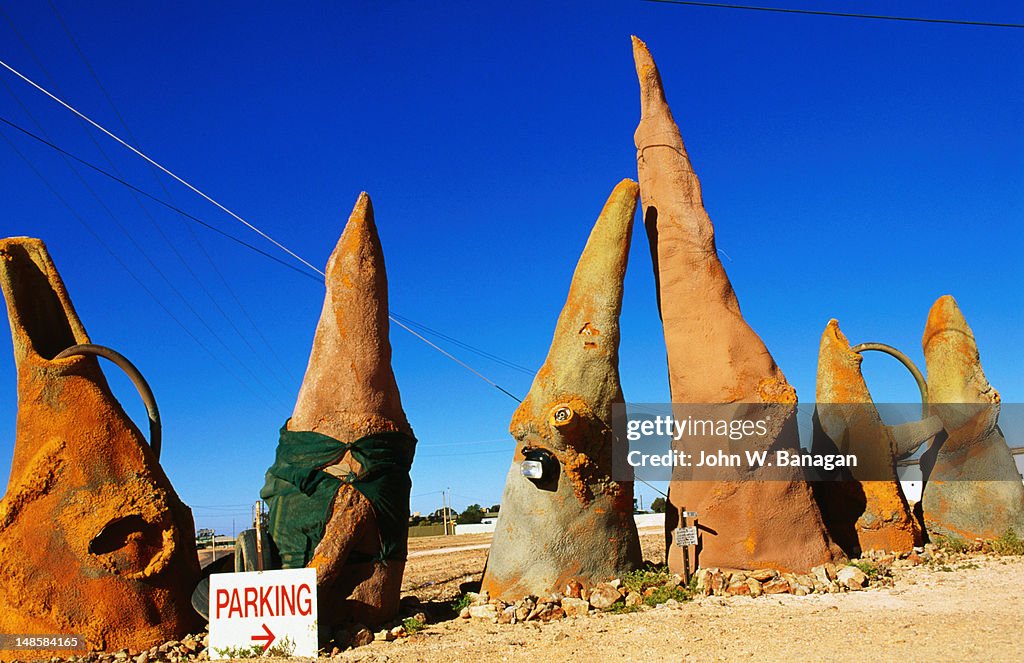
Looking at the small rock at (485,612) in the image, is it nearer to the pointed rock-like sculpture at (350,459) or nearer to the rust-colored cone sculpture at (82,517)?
the pointed rock-like sculpture at (350,459)

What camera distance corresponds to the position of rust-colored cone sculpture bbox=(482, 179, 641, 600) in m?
9.54

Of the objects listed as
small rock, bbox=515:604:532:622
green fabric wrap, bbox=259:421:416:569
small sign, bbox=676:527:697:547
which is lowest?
small rock, bbox=515:604:532:622

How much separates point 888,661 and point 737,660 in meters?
1.15

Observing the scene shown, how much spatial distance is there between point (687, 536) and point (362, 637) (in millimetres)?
3771

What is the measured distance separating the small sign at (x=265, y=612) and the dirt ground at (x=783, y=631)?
0.52m

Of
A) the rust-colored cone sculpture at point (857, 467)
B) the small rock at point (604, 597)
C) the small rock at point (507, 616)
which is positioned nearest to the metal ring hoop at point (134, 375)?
the small rock at point (507, 616)

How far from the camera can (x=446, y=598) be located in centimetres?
1091

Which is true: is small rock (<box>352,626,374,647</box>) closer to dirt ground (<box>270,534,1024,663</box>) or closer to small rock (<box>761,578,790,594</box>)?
dirt ground (<box>270,534,1024,663</box>)

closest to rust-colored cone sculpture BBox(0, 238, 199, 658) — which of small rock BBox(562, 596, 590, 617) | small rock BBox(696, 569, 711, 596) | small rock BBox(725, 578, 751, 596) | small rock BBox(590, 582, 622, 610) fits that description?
small rock BBox(562, 596, 590, 617)

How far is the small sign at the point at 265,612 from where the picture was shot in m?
8.05

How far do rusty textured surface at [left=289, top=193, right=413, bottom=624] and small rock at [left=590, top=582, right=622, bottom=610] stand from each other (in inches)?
81.8

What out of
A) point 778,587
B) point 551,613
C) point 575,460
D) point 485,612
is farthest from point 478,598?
Answer: point 778,587

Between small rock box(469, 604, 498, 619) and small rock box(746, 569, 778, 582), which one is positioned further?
small rock box(746, 569, 778, 582)

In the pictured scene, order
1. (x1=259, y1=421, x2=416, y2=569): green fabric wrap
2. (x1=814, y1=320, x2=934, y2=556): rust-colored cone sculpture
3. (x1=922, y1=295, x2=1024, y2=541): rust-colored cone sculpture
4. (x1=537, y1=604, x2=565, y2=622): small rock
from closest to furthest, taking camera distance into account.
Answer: (x1=259, y1=421, x2=416, y2=569): green fabric wrap, (x1=537, y1=604, x2=565, y2=622): small rock, (x1=814, y1=320, x2=934, y2=556): rust-colored cone sculpture, (x1=922, y1=295, x2=1024, y2=541): rust-colored cone sculpture
